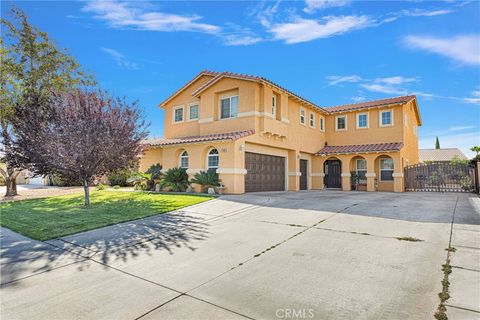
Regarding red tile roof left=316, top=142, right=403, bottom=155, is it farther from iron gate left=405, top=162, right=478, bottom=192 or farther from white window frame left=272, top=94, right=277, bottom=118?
white window frame left=272, top=94, right=277, bottom=118

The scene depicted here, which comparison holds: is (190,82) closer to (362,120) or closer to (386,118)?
(362,120)

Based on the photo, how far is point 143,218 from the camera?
971 centimetres

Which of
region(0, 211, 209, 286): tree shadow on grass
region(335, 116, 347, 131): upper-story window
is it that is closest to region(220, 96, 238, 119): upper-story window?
region(0, 211, 209, 286): tree shadow on grass

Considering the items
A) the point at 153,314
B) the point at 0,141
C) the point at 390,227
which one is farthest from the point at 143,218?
the point at 0,141

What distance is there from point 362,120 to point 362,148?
9.75ft

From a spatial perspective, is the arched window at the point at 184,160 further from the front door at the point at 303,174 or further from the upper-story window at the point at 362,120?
the upper-story window at the point at 362,120

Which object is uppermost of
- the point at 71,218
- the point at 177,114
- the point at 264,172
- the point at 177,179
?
the point at 177,114

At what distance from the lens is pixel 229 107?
62.3 feet

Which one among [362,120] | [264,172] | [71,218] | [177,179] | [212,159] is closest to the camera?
[71,218]

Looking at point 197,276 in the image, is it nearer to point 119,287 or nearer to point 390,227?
point 119,287

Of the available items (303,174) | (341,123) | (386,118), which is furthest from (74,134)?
(386,118)

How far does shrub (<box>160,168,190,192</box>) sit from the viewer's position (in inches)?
708

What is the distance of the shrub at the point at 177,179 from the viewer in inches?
708

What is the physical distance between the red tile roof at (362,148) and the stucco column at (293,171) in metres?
3.75
